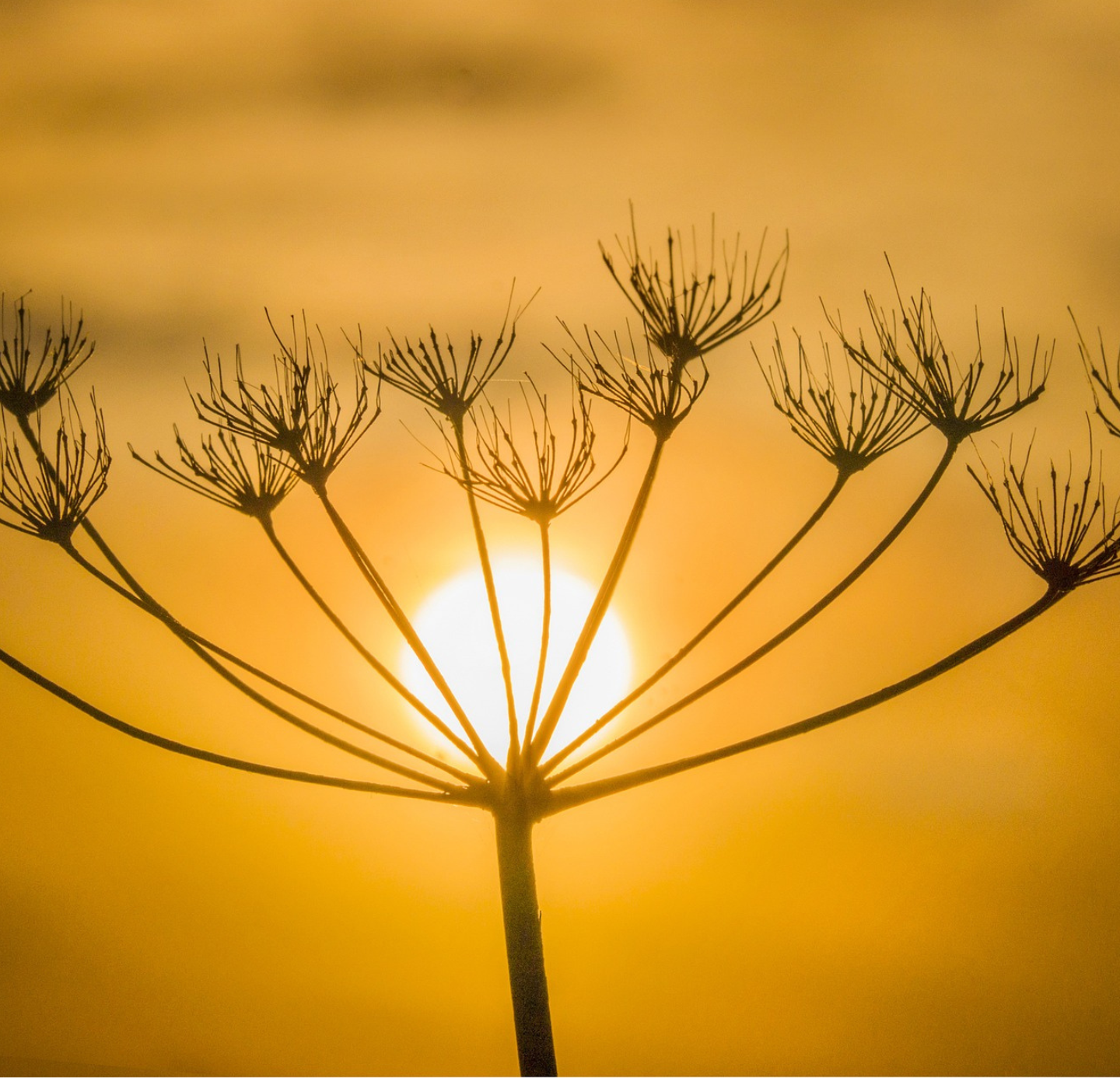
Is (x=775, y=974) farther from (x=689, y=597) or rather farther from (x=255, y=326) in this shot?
(x=255, y=326)

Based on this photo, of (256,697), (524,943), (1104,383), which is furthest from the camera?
(524,943)

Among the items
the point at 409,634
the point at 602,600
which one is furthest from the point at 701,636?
the point at 409,634

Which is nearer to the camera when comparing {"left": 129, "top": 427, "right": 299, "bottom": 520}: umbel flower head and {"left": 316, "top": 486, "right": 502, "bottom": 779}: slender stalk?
{"left": 316, "top": 486, "right": 502, "bottom": 779}: slender stalk

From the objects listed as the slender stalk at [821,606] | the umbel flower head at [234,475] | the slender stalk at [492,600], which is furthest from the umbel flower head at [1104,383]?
the umbel flower head at [234,475]

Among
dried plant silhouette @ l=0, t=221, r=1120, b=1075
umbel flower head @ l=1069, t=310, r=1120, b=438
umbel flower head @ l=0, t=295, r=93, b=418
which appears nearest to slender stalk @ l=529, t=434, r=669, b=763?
dried plant silhouette @ l=0, t=221, r=1120, b=1075

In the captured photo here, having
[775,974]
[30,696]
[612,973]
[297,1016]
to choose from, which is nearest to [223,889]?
[297,1016]

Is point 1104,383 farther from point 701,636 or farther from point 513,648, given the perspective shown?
point 513,648

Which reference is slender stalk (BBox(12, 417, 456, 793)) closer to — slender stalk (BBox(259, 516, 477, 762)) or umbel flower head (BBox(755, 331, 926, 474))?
slender stalk (BBox(259, 516, 477, 762))
